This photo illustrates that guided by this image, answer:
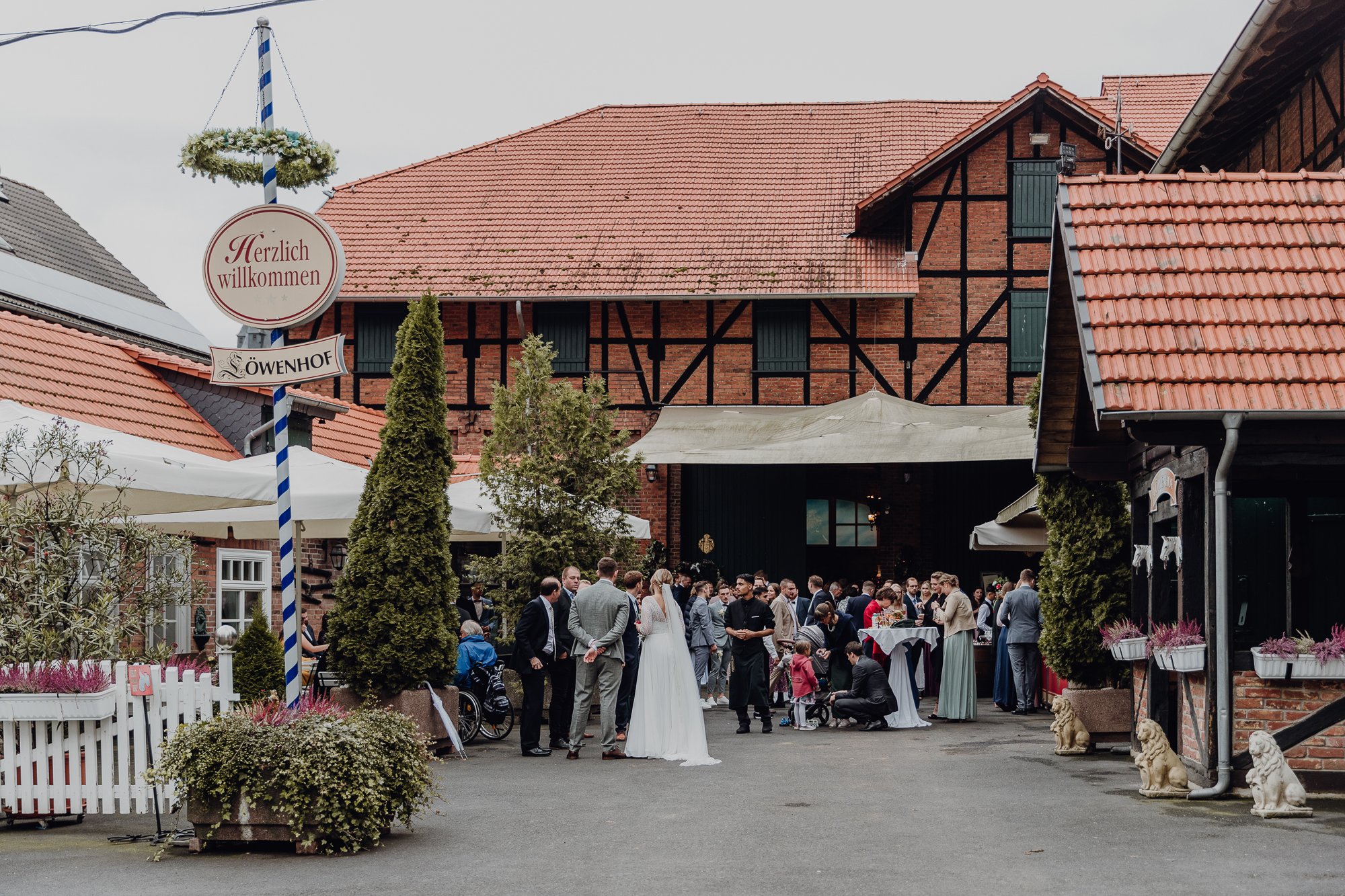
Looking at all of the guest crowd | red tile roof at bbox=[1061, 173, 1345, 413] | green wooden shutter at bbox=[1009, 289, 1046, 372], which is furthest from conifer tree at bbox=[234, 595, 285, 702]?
green wooden shutter at bbox=[1009, 289, 1046, 372]

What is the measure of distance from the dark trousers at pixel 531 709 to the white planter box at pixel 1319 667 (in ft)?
20.5

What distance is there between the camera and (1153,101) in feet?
101

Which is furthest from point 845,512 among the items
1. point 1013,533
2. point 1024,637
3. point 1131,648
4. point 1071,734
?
point 1131,648

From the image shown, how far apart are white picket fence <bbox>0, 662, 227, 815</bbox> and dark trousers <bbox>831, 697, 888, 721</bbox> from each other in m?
8.70

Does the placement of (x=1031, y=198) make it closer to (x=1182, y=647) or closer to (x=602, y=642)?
(x=602, y=642)

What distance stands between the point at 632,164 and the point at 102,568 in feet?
75.6

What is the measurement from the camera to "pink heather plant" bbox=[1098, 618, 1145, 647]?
38.9 ft

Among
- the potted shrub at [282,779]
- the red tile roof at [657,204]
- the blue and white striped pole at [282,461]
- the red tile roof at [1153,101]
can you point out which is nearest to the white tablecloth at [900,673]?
the blue and white striped pole at [282,461]

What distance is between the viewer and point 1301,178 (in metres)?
11.1

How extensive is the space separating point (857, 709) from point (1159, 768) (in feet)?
20.4

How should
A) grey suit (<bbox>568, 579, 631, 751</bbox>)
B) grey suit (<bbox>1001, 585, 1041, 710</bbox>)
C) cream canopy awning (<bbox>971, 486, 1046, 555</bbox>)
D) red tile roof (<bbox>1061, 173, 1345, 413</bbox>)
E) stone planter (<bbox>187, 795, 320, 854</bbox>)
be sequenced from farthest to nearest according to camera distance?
cream canopy awning (<bbox>971, 486, 1046, 555</bbox>) → grey suit (<bbox>1001, 585, 1041, 710</bbox>) → grey suit (<bbox>568, 579, 631, 751</bbox>) → red tile roof (<bbox>1061, 173, 1345, 413</bbox>) → stone planter (<bbox>187, 795, 320, 854</bbox>)

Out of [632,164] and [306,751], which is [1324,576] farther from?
[632,164]

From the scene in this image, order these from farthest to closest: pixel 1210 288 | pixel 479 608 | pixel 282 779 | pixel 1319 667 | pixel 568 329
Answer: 1. pixel 568 329
2. pixel 479 608
3. pixel 1210 288
4. pixel 1319 667
5. pixel 282 779

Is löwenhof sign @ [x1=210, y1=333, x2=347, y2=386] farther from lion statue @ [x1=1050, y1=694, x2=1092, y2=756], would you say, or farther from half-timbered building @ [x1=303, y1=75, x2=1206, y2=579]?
half-timbered building @ [x1=303, y1=75, x2=1206, y2=579]
